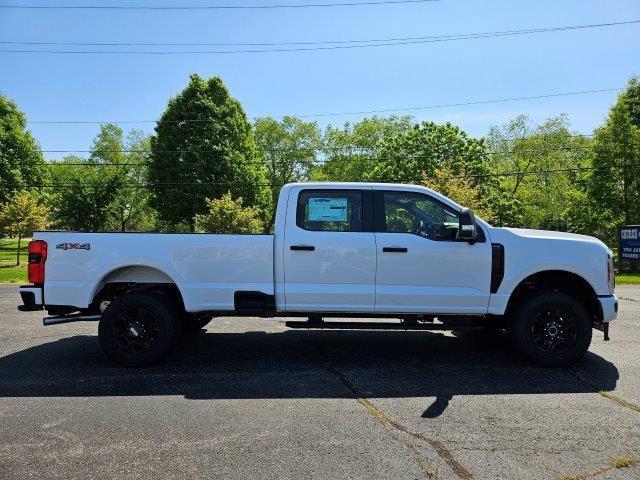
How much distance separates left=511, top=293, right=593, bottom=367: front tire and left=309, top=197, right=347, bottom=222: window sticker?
239cm

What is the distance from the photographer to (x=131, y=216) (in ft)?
176

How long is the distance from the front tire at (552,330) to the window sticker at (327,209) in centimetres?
239

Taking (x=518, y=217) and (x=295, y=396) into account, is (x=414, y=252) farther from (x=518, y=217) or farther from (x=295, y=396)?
(x=518, y=217)

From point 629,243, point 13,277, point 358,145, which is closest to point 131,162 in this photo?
point 358,145

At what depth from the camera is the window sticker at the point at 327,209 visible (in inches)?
236

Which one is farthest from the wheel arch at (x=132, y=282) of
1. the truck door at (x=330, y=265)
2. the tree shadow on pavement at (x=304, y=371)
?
the truck door at (x=330, y=265)

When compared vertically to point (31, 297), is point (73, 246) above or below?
above

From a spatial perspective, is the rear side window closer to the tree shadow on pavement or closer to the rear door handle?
the rear door handle

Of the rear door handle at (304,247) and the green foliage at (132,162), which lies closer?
the rear door handle at (304,247)

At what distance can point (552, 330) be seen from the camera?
5941mm

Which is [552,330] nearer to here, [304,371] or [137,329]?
[304,371]

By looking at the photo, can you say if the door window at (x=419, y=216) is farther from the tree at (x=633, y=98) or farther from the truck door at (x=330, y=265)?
the tree at (x=633, y=98)

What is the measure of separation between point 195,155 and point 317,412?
1368 inches

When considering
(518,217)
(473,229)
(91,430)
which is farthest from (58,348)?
(518,217)
